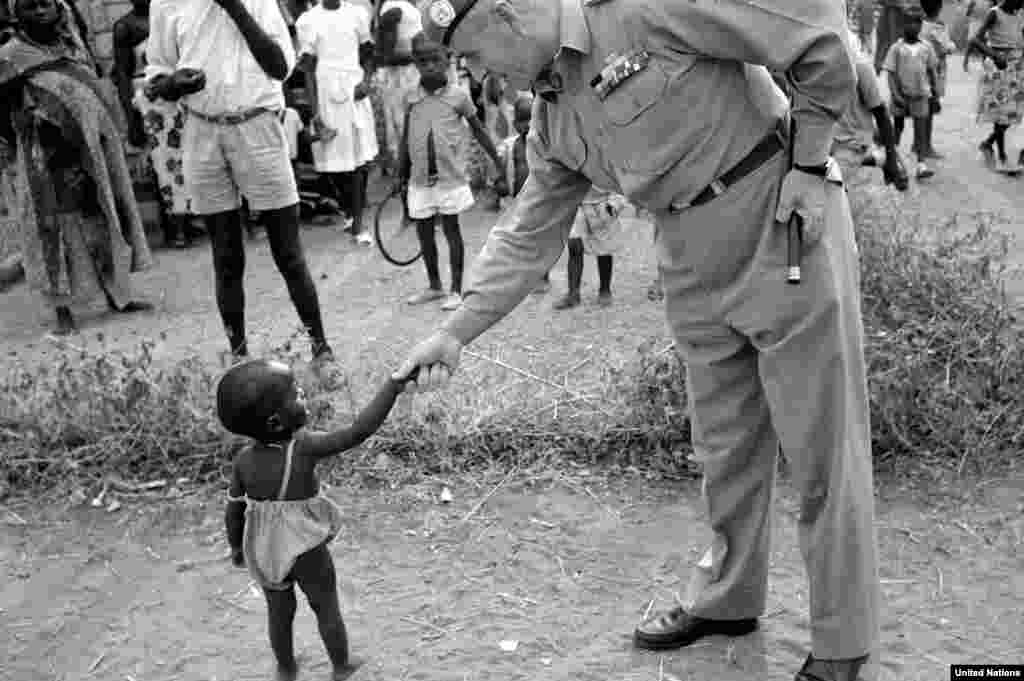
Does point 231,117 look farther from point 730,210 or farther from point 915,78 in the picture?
point 915,78

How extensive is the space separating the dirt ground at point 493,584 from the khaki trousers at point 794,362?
1.04ft

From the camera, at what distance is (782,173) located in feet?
8.54

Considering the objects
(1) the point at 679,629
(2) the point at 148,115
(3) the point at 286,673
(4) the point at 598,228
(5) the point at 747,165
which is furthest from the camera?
(2) the point at 148,115

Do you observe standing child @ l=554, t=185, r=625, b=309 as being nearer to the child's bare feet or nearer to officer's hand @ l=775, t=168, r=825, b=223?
the child's bare feet

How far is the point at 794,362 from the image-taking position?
2.62 meters

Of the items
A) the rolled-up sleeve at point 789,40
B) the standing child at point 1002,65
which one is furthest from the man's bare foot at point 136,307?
the standing child at point 1002,65

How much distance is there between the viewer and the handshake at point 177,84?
4906 millimetres

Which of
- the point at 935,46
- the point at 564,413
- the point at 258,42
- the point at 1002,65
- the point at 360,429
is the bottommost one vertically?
the point at 564,413

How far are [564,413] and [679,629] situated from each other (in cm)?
153

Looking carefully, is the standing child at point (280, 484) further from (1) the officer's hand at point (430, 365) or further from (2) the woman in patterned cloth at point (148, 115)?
(2) the woman in patterned cloth at point (148, 115)

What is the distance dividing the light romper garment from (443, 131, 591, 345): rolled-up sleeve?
57 cm

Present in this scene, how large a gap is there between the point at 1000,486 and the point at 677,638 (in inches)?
58.1

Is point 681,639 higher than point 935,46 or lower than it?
lower

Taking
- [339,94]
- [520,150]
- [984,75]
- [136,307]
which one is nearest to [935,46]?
[984,75]
